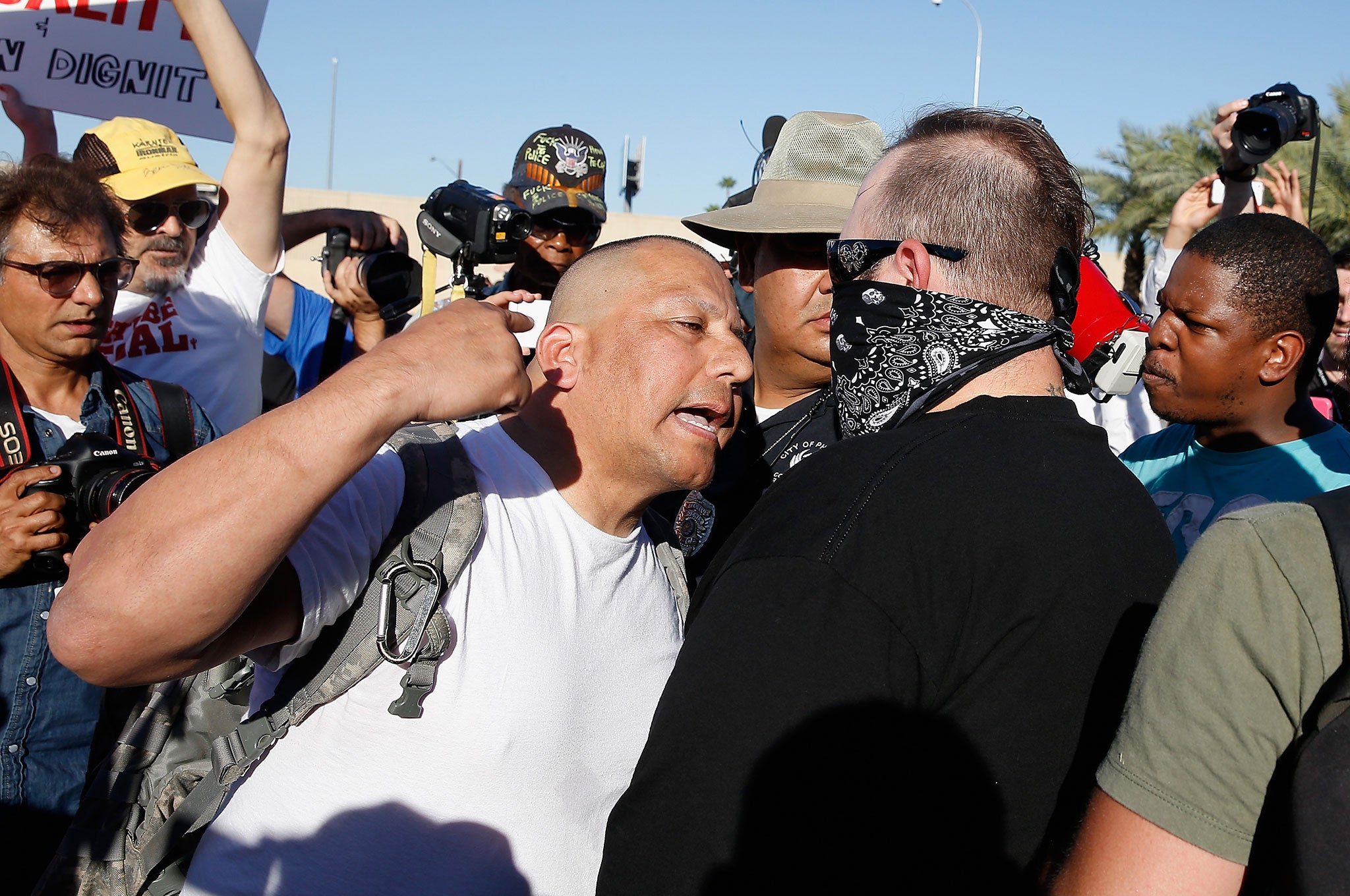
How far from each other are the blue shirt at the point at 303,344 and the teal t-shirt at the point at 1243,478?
3843 mm

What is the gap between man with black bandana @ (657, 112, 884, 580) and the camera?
9.78ft

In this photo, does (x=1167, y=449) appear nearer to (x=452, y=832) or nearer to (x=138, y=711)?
(x=452, y=832)

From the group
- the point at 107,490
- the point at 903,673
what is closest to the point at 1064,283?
the point at 903,673

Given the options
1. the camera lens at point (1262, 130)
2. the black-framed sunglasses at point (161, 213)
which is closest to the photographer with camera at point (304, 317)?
the black-framed sunglasses at point (161, 213)

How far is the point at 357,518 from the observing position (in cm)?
175

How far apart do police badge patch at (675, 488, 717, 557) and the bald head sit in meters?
0.64

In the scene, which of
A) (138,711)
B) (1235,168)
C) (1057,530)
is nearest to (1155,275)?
(1235,168)

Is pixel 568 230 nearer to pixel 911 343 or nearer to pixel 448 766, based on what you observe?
pixel 911 343

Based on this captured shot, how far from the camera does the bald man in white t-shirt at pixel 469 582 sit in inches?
56.3

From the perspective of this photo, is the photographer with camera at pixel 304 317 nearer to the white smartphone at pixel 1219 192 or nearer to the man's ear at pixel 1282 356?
the man's ear at pixel 1282 356

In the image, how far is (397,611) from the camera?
176cm

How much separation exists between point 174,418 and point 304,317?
2126 millimetres

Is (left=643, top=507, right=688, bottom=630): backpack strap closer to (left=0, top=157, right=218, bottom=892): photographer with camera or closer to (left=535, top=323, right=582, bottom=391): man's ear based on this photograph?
(left=535, top=323, right=582, bottom=391): man's ear

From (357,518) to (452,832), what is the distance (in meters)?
0.62
